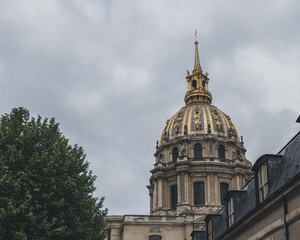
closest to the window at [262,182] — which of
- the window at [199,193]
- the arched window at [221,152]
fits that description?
the window at [199,193]

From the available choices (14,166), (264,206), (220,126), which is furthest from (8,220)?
(220,126)

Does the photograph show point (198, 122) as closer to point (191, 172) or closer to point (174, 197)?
point (191, 172)

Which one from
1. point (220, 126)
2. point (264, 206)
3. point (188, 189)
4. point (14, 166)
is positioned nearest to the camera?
point (264, 206)

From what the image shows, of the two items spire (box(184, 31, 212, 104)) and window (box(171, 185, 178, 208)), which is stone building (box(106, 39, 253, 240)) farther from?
spire (box(184, 31, 212, 104))

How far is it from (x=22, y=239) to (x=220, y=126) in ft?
191

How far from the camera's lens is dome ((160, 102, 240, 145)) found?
77.5 meters

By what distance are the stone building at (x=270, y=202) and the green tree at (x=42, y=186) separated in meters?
8.28

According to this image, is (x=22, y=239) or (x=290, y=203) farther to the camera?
(x=22, y=239)

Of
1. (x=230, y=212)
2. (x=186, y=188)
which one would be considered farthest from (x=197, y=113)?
(x=230, y=212)

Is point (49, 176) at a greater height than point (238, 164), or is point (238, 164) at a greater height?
point (238, 164)

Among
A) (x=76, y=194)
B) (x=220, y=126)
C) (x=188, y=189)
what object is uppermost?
(x=220, y=126)

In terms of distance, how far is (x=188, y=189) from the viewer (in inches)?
2827

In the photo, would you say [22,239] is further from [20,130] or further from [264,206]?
[264,206]

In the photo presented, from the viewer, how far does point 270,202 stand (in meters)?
16.2
